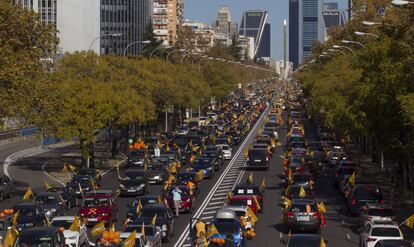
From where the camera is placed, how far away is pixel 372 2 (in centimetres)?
10031

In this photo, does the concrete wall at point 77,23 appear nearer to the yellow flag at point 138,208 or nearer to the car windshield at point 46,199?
the car windshield at point 46,199

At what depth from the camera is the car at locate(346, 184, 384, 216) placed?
128ft

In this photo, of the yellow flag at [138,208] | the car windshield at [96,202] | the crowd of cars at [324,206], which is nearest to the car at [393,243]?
the crowd of cars at [324,206]

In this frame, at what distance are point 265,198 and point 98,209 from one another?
515 inches

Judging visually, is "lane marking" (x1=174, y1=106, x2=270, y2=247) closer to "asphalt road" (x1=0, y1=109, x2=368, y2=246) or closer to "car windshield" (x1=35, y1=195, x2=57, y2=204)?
"asphalt road" (x1=0, y1=109, x2=368, y2=246)

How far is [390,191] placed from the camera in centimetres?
4931

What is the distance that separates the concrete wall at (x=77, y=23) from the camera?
421 ft

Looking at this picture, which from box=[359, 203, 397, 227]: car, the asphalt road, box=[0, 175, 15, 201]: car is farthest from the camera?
box=[0, 175, 15, 201]: car

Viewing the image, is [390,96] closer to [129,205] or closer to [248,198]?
[248,198]

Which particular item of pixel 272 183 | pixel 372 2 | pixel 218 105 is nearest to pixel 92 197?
pixel 272 183

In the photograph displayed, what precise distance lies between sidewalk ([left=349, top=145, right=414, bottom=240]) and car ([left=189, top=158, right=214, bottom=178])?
942 cm

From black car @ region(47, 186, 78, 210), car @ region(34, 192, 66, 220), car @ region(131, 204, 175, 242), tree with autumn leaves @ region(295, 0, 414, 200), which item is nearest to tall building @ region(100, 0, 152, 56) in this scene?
tree with autumn leaves @ region(295, 0, 414, 200)

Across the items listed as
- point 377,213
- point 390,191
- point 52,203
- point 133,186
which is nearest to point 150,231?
point 377,213

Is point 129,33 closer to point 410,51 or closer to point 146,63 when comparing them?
point 146,63
